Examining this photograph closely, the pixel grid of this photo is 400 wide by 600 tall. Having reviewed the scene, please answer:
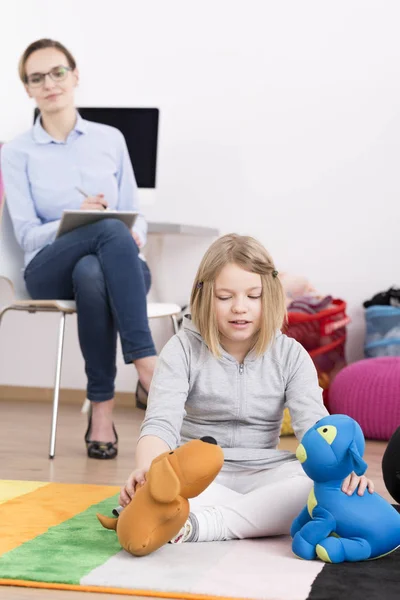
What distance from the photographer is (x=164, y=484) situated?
1.18 meters

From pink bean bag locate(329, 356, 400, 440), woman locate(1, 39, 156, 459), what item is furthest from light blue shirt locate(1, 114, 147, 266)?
pink bean bag locate(329, 356, 400, 440)

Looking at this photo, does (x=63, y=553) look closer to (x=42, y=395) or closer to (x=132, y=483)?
(x=132, y=483)

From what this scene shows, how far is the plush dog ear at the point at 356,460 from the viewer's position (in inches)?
49.1

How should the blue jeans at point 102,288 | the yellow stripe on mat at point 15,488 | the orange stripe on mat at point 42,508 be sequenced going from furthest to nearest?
the blue jeans at point 102,288 < the yellow stripe on mat at point 15,488 < the orange stripe on mat at point 42,508

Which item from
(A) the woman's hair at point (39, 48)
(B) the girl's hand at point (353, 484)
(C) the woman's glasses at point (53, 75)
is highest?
(A) the woman's hair at point (39, 48)

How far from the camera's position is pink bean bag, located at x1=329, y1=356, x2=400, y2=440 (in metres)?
2.96

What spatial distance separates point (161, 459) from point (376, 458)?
144 centimetres

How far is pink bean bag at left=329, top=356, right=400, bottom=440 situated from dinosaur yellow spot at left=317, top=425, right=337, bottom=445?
1719 millimetres

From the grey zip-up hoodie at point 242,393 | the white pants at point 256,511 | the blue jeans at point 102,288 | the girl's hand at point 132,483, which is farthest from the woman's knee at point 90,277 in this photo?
the girl's hand at point 132,483

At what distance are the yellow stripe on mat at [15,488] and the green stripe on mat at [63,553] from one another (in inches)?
8.7

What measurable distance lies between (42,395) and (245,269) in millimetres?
2570

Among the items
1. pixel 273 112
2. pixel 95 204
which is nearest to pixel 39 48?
pixel 95 204

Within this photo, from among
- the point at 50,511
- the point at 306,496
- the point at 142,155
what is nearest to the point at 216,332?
the point at 306,496

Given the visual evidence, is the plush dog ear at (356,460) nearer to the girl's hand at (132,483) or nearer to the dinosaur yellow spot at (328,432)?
the dinosaur yellow spot at (328,432)
